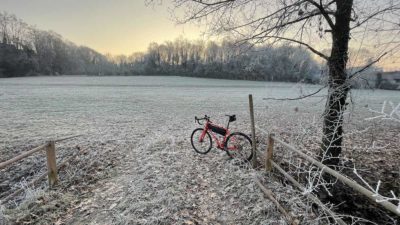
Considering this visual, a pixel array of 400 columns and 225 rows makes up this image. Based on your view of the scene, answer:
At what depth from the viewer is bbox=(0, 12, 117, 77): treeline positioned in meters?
63.4

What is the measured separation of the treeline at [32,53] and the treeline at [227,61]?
18437mm

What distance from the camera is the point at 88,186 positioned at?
5637 millimetres

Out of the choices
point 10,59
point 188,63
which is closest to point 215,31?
point 10,59

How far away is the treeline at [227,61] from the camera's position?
22.3 feet

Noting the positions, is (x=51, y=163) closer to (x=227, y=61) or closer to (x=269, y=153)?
(x=269, y=153)

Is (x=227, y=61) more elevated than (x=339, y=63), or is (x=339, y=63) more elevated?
(x=227, y=61)

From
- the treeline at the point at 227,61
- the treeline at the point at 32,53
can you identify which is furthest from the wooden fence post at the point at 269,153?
the treeline at the point at 32,53

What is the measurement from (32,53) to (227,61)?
83.0m

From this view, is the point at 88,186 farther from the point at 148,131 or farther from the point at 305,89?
the point at 305,89

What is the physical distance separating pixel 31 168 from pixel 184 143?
15.5ft

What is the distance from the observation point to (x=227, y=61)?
8.00 m

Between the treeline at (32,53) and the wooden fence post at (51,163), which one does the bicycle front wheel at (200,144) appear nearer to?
the wooden fence post at (51,163)

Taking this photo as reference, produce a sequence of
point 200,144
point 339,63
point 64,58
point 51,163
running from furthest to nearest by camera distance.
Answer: point 64,58
point 200,144
point 339,63
point 51,163

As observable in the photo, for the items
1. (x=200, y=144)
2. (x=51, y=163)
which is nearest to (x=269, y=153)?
(x=200, y=144)
